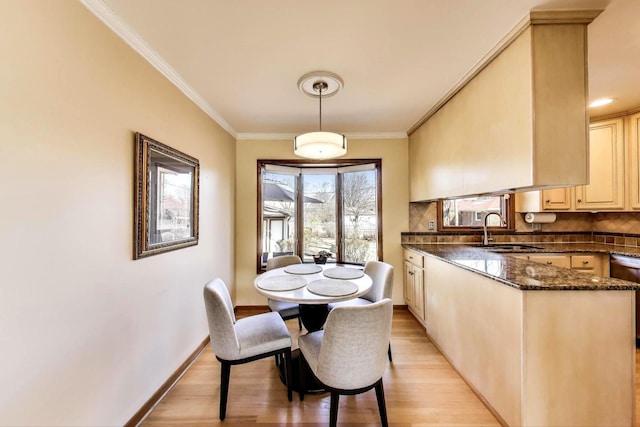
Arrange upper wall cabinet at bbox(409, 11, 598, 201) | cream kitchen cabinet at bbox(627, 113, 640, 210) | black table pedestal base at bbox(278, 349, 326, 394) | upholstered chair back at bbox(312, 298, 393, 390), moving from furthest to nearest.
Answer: cream kitchen cabinet at bbox(627, 113, 640, 210), black table pedestal base at bbox(278, 349, 326, 394), upper wall cabinet at bbox(409, 11, 598, 201), upholstered chair back at bbox(312, 298, 393, 390)

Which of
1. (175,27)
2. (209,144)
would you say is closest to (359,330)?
(175,27)

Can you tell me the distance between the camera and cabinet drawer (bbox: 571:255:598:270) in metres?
2.62

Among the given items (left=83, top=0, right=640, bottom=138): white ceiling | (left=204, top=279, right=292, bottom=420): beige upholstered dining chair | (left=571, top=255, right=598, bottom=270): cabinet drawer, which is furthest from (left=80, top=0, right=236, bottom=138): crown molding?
(left=571, top=255, right=598, bottom=270): cabinet drawer

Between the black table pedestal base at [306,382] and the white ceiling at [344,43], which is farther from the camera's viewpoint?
the black table pedestal base at [306,382]

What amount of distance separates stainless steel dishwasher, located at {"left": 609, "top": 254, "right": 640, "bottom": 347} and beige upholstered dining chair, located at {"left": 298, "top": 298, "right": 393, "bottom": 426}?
2.71 meters

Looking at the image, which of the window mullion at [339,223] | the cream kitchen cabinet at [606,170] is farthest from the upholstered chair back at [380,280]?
the cream kitchen cabinet at [606,170]

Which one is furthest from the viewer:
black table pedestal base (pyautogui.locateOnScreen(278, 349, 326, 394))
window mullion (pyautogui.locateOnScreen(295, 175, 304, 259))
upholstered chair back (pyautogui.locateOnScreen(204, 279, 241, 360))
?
window mullion (pyautogui.locateOnScreen(295, 175, 304, 259))

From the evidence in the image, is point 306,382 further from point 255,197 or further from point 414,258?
point 255,197

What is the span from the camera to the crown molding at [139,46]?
1324mm

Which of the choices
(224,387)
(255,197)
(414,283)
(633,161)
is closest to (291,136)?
(255,197)

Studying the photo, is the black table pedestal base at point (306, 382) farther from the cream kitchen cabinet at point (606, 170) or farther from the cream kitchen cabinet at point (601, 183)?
the cream kitchen cabinet at point (606, 170)

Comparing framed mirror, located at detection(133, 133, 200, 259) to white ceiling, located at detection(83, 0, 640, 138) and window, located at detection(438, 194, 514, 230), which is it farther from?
window, located at detection(438, 194, 514, 230)

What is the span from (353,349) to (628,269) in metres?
2.98

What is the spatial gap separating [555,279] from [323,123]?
2544 millimetres
